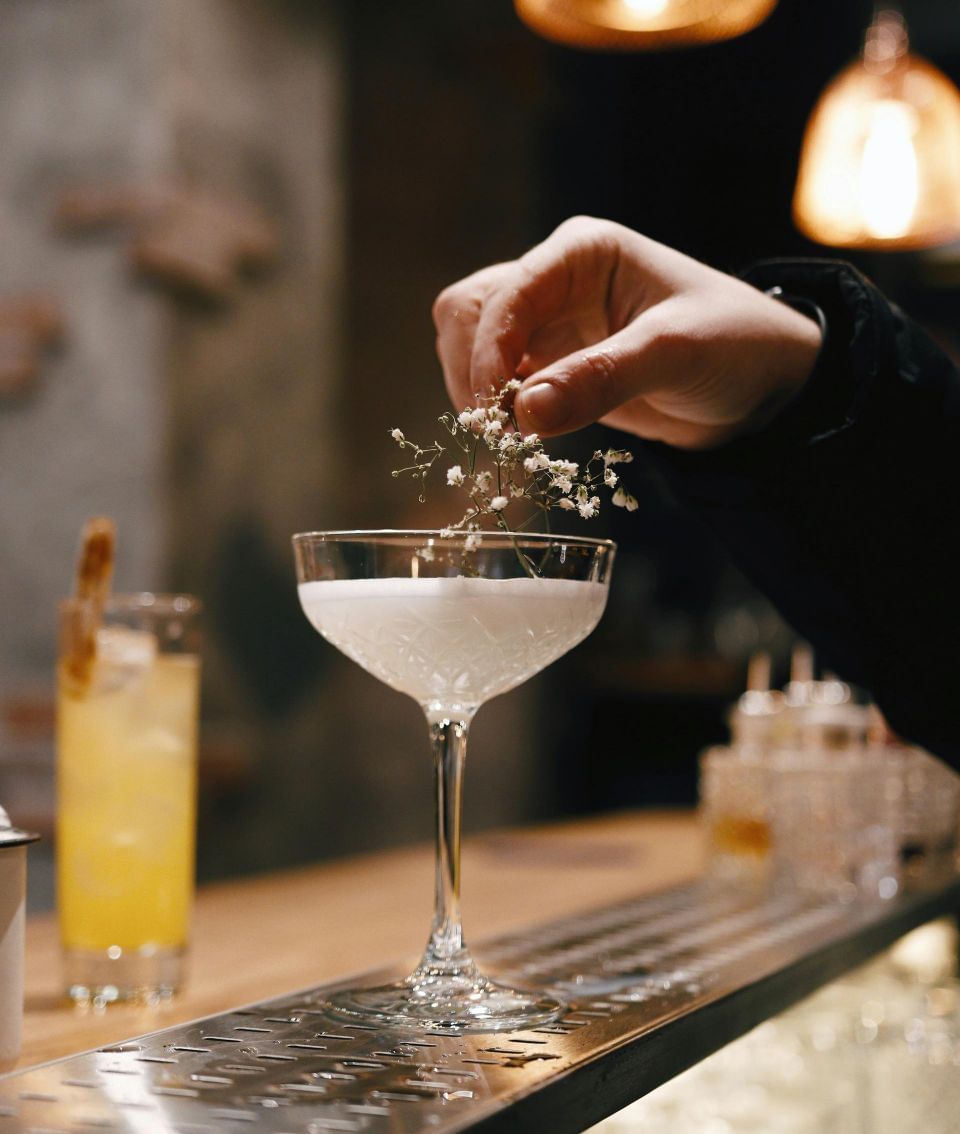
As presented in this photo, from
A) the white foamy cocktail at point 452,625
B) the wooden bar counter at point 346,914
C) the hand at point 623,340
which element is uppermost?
Result: the hand at point 623,340

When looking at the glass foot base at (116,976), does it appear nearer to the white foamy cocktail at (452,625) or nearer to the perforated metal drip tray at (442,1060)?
the perforated metal drip tray at (442,1060)

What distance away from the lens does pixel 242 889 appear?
5.49ft

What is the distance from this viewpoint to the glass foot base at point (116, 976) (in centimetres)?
101

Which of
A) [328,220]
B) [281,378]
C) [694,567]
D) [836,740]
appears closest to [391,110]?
[328,220]

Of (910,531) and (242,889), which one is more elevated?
(910,531)

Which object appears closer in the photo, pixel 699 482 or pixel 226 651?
pixel 699 482

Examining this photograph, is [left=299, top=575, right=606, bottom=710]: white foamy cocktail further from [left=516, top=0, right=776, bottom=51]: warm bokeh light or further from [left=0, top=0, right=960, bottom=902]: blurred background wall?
[left=0, top=0, right=960, bottom=902]: blurred background wall

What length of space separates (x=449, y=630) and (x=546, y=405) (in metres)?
0.15

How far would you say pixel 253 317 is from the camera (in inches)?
132

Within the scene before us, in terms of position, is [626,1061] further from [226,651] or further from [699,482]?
[226,651]

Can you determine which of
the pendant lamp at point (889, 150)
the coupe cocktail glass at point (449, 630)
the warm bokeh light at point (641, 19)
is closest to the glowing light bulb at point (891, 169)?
the pendant lamp at point (889, 150)

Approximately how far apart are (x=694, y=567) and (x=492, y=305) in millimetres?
5174

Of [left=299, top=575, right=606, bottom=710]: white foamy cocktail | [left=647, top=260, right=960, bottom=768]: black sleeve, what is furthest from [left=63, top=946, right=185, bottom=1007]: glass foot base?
[left=647, top=260, right=960, bottom=768]: black sleeve

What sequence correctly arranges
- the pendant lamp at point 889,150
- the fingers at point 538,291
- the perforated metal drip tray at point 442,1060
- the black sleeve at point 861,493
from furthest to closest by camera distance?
the pendant lamp at point 889,150
the black sleeve at point 861,493
the fingers at point 538,291
the perforated metal drip tray at point 442,1060
